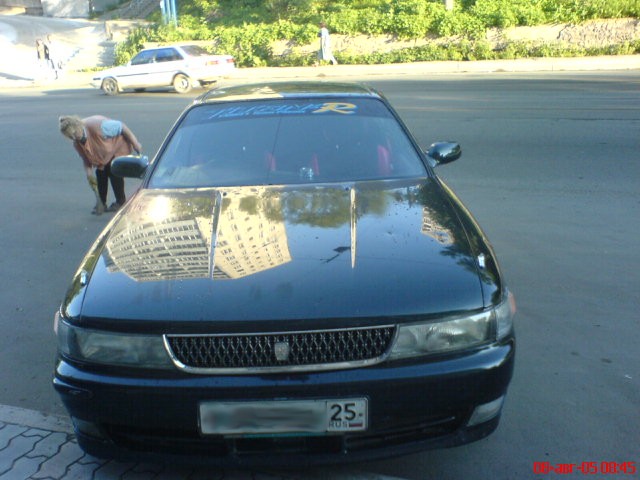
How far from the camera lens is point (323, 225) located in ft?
10.7

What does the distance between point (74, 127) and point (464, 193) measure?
4.31 metres

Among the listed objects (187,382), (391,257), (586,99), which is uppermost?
(391,257)

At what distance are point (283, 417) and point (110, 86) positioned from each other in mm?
21739

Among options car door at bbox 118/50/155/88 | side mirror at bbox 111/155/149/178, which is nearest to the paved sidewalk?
side mirror at bbox 111/155/149/178

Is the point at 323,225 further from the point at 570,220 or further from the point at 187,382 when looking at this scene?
the point at 570,220

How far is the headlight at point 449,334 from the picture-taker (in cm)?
257

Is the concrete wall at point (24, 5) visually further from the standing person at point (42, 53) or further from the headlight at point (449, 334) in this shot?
the headlight at point (449, 334)

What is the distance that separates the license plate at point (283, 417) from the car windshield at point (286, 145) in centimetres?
172

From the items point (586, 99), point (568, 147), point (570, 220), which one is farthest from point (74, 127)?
point (586, 99)

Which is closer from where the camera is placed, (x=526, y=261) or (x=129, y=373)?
(x=129, y=373)

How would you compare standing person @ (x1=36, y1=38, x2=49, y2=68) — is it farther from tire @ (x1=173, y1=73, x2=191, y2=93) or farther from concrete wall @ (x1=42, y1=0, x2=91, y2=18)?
concrete wall @ (x1=42, y1=0, x2=91, y2=18)

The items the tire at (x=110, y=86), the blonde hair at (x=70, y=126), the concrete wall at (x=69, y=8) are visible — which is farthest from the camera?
the concrete wall at (x=69, y=8)
